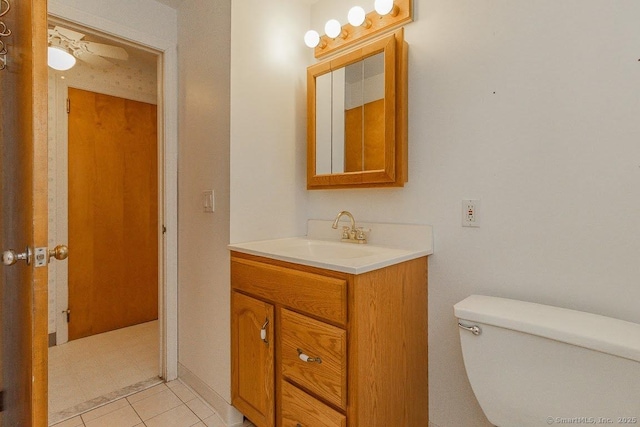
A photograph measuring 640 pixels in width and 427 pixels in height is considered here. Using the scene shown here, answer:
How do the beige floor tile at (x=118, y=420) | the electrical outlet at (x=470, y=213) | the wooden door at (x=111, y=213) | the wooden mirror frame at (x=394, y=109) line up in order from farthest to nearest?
1. the wooden door at (x=111, y=213)
2. the beige floor tile at (x=118, y=420)
3. the wooden mirror frame at (x=394, y=109)
4. the electrical outlet at (x=470, y=213)

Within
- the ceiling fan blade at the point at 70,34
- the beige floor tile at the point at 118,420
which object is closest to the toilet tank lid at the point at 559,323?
the beige floor tile at the point at 118,420

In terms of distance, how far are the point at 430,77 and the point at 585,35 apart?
1.74ft

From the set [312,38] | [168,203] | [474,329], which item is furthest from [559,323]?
[168,203]

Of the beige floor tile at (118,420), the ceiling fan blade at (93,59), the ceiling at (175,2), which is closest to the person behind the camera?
the beige floor tile at (118,420)

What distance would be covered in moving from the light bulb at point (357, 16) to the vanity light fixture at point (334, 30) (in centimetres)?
11

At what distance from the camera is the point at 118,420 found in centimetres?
161

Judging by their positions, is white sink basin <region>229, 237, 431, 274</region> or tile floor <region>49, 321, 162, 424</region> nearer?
white sink basin <region>229, 237, 431, 274</region>

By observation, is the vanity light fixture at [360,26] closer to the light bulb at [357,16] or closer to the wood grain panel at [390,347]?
the light bulb at [357,16]

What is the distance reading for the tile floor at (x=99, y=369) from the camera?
1.76 metres

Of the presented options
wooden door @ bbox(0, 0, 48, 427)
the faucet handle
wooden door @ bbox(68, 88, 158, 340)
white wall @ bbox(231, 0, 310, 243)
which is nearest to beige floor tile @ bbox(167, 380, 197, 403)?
wooden door @ bbox(0, 0, 48, 427)

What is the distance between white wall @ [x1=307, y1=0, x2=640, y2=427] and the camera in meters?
1.03

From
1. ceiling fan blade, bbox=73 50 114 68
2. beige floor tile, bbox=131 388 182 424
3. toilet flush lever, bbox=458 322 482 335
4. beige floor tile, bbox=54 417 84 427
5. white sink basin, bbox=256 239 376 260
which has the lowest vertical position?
beige floor tile, bbox=131 388 182 424

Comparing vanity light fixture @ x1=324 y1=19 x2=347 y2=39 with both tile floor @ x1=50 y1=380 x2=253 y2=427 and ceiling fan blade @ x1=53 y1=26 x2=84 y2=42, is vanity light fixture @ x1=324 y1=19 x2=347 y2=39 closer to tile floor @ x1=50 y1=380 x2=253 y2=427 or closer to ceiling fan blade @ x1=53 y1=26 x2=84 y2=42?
ceiling fan blade @ x1=53 y1=26 x2=84 y2=42

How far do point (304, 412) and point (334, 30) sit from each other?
1756mm
